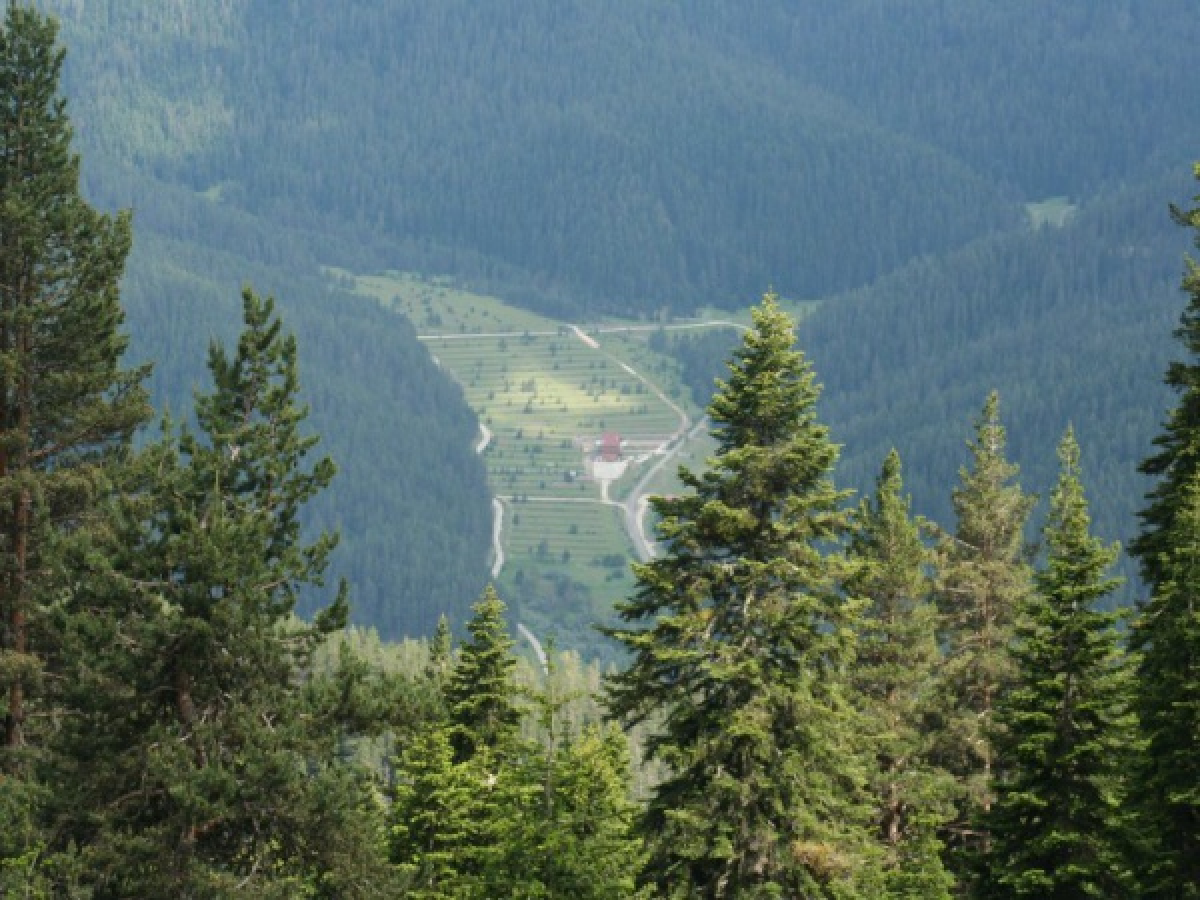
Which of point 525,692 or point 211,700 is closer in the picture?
point 211,700

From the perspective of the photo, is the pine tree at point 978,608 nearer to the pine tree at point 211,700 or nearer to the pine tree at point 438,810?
the pine tree at point 438,810

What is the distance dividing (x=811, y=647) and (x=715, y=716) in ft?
7.66

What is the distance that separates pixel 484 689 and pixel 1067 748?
17.4m

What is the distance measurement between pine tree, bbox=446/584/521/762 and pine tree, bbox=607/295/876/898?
1116 cm

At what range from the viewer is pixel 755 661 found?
39375 mm

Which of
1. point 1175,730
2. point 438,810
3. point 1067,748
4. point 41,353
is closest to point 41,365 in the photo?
point 41,353

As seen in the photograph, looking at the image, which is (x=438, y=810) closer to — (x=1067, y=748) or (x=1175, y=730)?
(x=1067, y=748)

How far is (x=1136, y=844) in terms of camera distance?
126ft

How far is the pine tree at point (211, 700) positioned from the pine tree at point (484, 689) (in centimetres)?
1217

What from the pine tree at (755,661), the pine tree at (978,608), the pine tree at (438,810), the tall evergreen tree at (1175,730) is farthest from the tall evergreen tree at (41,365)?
the pine tree at (978,608)

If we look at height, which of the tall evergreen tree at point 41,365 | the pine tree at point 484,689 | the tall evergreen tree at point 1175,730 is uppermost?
the tall evergreen tree at point 41,365

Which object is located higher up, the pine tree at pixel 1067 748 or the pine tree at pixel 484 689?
the pine tree at pixel 484 689

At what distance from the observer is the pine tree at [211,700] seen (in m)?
37.3

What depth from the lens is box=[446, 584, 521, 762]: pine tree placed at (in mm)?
52250
